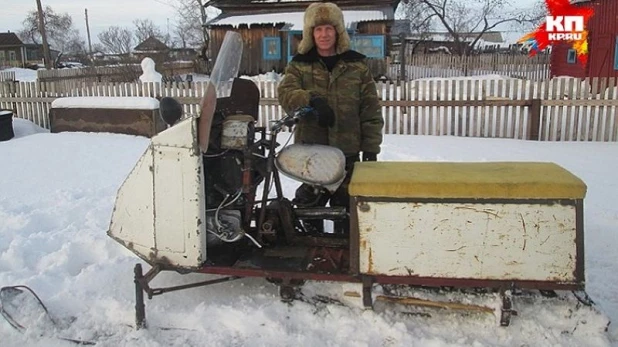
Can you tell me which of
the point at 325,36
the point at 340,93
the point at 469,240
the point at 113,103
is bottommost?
the point at 469,240

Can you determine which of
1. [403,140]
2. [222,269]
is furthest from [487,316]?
[403,140]

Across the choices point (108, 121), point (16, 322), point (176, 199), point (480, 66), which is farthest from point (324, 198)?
point (480, 66)

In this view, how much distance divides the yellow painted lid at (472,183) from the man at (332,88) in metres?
0.78

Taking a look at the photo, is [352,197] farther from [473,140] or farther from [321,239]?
[473,140]

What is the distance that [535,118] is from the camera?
9.45 m

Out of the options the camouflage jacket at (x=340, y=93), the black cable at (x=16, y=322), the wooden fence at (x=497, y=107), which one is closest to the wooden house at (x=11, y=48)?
the wooden fence at (x=497, y=107)

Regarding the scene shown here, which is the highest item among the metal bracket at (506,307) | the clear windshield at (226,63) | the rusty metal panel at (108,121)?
the clear windshield at (226,63)

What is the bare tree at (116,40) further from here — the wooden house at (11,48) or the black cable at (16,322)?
the black cable at (16,322)

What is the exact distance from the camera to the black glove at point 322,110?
3.34m

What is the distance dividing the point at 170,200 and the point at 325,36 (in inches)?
58.1

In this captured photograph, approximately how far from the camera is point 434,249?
273 cm

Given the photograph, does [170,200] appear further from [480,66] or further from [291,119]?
[480,66]

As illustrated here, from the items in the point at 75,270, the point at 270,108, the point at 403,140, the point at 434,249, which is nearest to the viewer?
the point at 434,249

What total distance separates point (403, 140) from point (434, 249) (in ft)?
22.1
